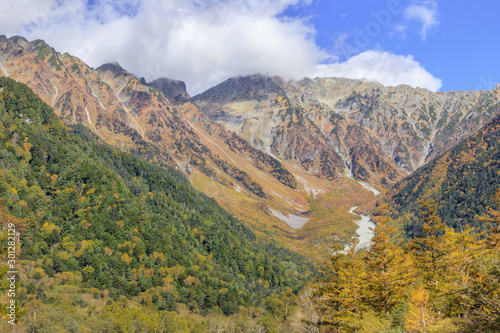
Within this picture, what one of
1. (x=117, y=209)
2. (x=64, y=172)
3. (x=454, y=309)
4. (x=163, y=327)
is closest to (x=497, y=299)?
(x=454, y=309)

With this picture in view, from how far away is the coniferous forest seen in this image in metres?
38.2

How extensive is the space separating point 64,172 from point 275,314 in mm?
123122

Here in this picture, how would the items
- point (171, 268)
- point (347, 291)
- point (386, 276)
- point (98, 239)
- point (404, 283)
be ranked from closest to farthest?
point (386, 276), point (404, 283), point (347, 291), point (98, 239), point (171, 268)

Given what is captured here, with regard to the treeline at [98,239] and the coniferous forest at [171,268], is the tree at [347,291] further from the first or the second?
the treeline at [98,239]

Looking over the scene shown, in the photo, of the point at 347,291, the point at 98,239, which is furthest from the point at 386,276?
the point at 98,239

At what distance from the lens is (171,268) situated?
143000 millimetres

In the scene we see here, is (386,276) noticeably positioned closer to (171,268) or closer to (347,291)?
(347,291)

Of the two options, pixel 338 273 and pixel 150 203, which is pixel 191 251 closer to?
pixel 150 203

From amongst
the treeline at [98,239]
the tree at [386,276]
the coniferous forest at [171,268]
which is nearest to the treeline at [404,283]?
the tree at [386,276]

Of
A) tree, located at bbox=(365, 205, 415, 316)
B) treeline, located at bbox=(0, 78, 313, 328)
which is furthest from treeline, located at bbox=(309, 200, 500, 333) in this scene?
treeline, located at bbox=(0, 78, 313, 328)

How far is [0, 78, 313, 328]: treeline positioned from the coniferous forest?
1.89ft

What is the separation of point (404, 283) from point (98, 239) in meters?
131

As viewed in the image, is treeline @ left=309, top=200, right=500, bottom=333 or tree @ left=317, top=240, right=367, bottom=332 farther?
tree @ left=317, top=240, right=367, bottom=332

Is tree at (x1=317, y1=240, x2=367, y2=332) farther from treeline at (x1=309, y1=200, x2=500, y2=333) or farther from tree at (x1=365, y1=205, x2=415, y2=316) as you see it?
tree at (x1=365, y1=205, x2=415, y2=316)
